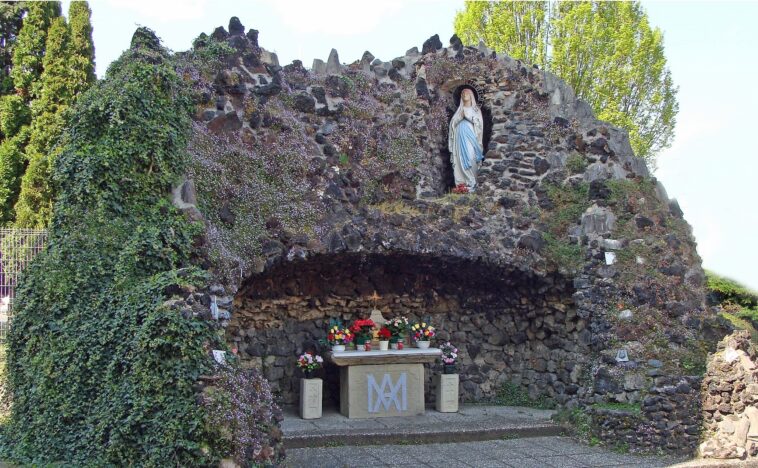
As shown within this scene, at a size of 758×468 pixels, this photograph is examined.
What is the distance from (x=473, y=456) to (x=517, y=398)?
3254 millimetres

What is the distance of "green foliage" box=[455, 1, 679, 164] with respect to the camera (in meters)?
20.5

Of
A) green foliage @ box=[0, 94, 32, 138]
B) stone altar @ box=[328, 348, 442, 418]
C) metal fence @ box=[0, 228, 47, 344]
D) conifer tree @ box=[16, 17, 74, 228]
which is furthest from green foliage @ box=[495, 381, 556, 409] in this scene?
green foliage @ box=[0, 94, 32, 138]

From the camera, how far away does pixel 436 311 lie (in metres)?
11.9

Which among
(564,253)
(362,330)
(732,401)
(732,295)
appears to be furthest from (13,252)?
(732,295)

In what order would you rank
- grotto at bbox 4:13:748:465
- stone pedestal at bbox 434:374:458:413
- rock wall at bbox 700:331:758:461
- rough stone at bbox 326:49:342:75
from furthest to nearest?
1. rough stone at bbox 326:49:342:75
2. stone pedestal at bbox 434:374:458:413
3. rock wall at bbox 700:331:758:461
4. grotto at bbox 4:13:748:465

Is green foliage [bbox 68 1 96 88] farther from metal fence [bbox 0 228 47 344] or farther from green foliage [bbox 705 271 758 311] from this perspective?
green foliage [bbox 705 271 758 311]

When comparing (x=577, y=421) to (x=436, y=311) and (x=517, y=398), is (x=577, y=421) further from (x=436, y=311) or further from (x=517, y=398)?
(x=436, y=311)

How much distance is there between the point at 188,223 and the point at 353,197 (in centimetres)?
296

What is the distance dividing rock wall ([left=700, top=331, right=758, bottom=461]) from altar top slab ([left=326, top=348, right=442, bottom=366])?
11.8 feet

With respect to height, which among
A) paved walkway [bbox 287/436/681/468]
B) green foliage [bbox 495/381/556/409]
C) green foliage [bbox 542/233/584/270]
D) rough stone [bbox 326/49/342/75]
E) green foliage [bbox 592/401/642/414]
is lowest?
paved walkway [bbox 287/436/681/468]

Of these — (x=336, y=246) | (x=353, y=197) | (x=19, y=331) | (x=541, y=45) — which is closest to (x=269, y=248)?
(x=336, y=246)

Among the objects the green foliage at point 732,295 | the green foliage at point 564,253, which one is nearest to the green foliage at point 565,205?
the green foliage at point 564,253

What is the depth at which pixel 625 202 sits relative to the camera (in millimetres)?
11242

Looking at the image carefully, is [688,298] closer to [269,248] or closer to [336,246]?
[336,246]
